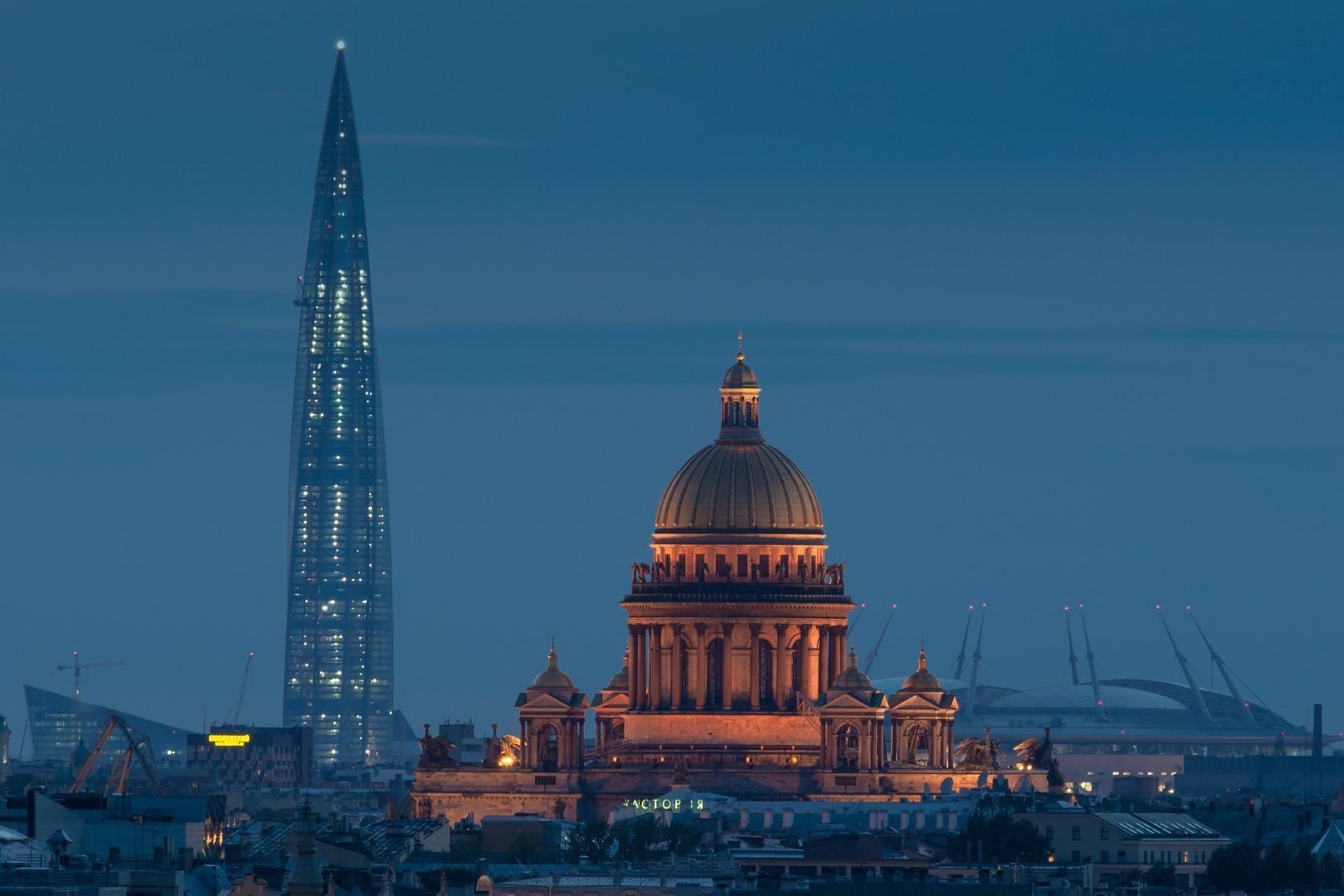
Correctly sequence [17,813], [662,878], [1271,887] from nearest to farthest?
[17,813] < [662,878] < [1271,887]

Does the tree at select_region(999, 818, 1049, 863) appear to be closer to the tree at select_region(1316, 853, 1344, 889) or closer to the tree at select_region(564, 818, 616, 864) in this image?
the tree at select_region(1316, 853, 1344, 889)

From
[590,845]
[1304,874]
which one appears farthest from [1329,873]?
[590,845]

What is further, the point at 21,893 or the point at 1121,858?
the point at 1121,858

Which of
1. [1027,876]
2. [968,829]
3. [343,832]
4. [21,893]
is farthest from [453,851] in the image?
[21,893]

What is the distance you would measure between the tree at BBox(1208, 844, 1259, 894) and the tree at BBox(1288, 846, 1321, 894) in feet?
3.74

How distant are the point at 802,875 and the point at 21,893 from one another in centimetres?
6713

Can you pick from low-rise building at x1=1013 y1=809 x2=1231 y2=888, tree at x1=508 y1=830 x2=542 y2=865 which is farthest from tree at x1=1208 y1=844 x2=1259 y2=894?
tree at x1=508 y1=830 x2=542 y2=865

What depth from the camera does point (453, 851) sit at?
18800 cm

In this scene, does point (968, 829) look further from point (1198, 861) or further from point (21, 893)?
point (21, 893)

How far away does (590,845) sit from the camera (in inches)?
7549

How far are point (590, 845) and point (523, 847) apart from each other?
2124mm

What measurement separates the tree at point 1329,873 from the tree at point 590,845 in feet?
72.2

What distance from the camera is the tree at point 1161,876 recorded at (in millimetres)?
176875

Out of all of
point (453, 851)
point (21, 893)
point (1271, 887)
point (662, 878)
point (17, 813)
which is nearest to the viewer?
point (21, 893)
